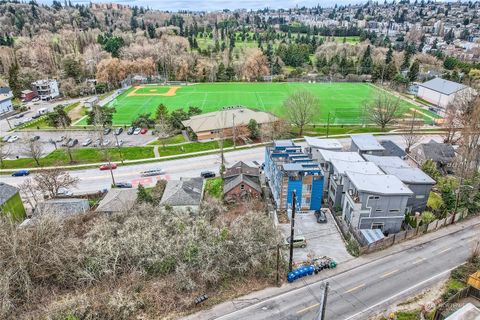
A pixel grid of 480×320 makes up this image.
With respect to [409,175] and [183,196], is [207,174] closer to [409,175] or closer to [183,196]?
[183,196]

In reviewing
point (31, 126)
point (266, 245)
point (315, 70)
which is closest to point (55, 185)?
point (266, 245)

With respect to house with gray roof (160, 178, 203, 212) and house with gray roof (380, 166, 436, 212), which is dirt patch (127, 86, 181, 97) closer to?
house with gray roof (160, 178, 203, 212)

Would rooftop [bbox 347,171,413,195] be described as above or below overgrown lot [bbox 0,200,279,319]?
above

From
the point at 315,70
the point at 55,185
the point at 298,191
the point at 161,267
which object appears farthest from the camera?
the point at 315,70

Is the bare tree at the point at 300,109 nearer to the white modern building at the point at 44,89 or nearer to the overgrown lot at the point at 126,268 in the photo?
the overgrown lot at the point at 126,268

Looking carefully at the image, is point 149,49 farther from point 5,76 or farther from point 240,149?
point 240,149

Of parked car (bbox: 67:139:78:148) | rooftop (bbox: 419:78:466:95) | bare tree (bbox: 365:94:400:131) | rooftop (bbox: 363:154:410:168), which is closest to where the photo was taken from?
rooftop (bbox: 363:154:410:168)

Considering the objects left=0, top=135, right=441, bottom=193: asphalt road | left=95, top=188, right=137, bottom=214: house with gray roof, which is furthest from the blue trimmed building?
left=95, top=188, right=137, bottom=214: house with gray roof
